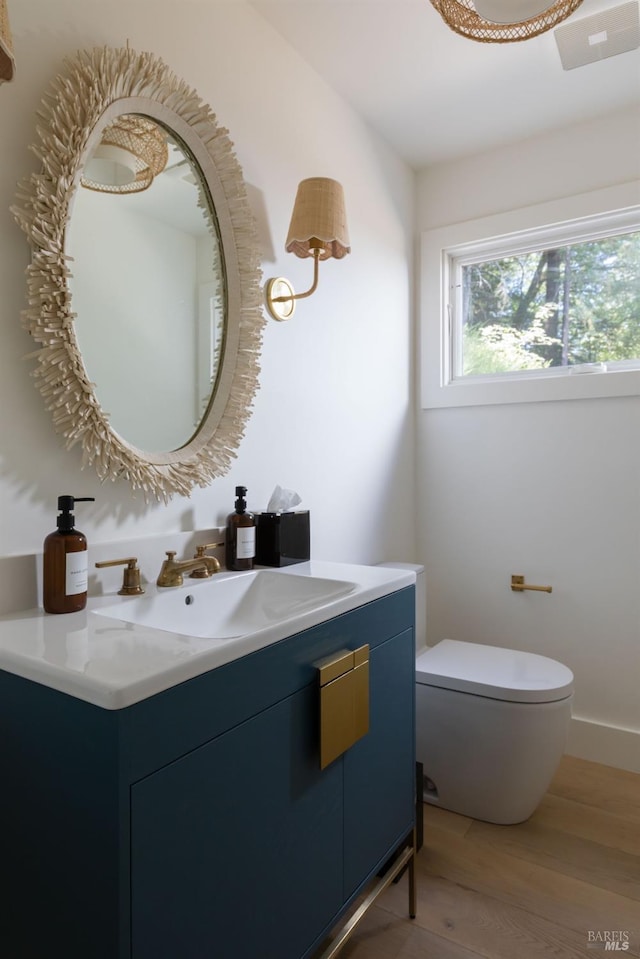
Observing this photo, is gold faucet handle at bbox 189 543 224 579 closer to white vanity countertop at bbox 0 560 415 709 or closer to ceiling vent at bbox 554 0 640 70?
white vanity countertop at bbox 0 560 415 709

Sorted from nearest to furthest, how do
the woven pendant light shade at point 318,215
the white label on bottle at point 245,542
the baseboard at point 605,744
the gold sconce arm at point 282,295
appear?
the white label on bottle at point 245,542 → the woven pendant light shade at point 318,215 → the gold sconce arm at point 282,295 → the baseboard at point 605,744

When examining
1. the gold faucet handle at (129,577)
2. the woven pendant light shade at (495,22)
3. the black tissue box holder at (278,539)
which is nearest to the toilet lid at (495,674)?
the black tissue box holder at (278,539)

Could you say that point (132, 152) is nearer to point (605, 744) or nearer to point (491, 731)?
point (491, 731)

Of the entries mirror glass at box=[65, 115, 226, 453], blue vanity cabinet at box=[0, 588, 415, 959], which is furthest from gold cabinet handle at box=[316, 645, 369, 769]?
mirror glass at box=[65, 115, 226, 453]

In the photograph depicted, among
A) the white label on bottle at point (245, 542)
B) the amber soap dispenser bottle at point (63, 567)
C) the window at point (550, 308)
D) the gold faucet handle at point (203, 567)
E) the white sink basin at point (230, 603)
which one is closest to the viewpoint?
the amber soap dispenser bottle at point (63, 567)

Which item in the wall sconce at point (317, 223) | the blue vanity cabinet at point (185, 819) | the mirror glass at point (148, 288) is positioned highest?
the wall sconce at point (317, 223)

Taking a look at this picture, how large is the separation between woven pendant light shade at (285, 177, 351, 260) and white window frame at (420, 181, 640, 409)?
990 mm

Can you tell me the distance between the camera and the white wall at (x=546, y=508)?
2057mm

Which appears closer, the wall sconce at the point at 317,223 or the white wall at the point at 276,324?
the white wall at the point at 276,324

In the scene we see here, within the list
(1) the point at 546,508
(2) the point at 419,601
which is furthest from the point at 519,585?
(2) the point at 419,601

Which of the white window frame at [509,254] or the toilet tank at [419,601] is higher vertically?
the white window frame at [509,254]

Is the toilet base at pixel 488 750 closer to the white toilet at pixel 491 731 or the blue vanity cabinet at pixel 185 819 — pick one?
the white toilet at pixel 491 731

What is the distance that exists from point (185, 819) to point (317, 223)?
135 cm

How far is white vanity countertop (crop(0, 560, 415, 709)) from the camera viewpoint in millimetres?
668
